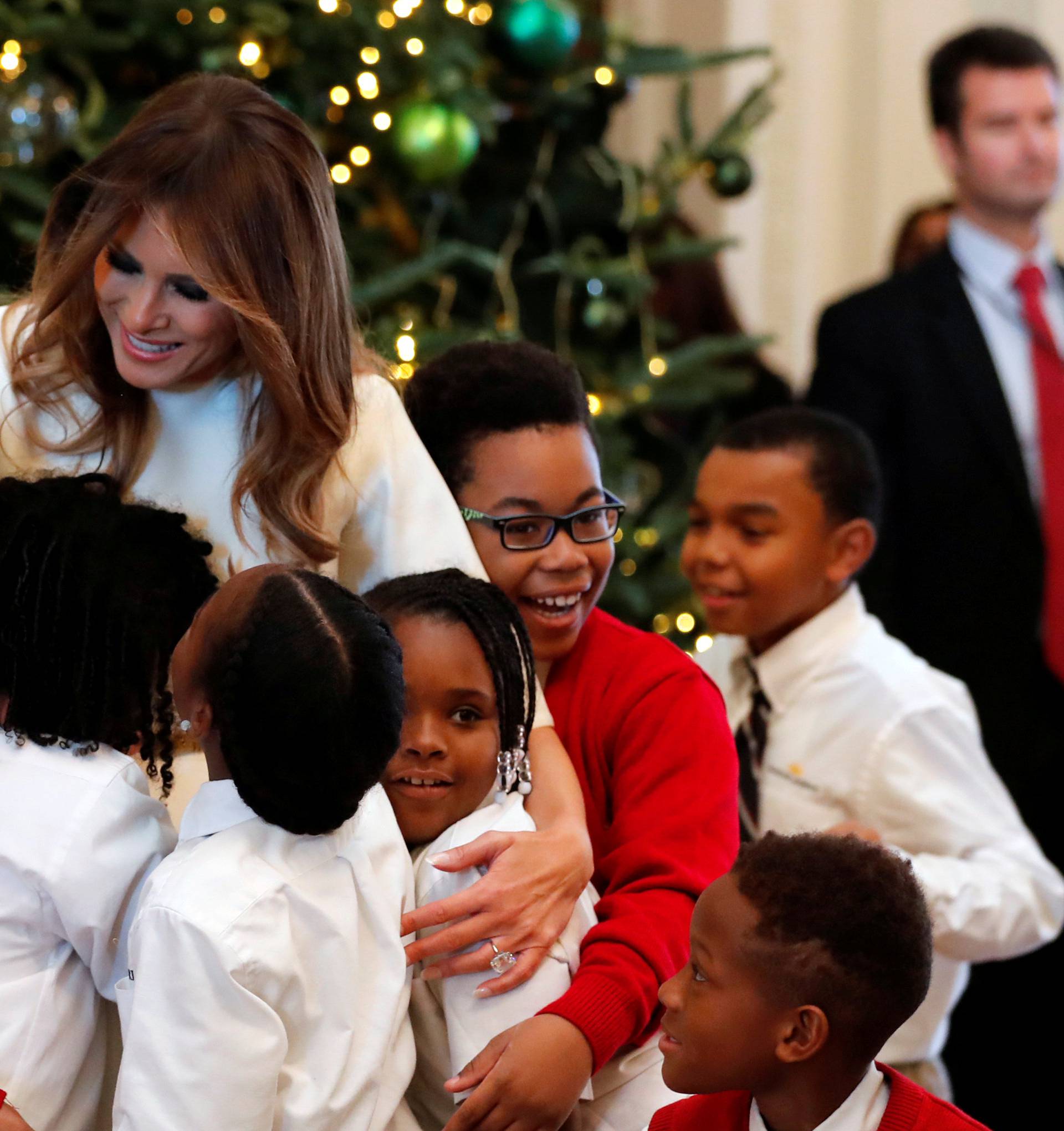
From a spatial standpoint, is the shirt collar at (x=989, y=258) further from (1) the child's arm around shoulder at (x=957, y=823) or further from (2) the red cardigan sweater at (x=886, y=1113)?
(2) the red cardigan sweater at (x=886, y=1113)

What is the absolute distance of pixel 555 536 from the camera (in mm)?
1770

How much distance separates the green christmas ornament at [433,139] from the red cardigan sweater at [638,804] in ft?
4.61

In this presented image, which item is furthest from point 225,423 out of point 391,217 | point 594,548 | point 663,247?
point 663,247

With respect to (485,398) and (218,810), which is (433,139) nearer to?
(485,398)

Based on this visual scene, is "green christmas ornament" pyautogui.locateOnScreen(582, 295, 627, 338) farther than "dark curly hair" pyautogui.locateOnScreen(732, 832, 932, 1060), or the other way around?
"green christmas ornament" pyautogui.locateOnScreen(582, 295, 627, 338)

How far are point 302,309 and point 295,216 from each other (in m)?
0.09

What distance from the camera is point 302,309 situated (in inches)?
64.9

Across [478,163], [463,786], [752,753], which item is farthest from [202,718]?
[478,163]

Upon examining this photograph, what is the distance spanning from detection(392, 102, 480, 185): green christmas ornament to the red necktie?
4.02ft

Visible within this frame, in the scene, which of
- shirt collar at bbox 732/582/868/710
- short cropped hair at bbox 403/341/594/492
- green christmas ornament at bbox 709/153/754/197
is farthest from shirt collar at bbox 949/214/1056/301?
short cropped hair at bbox 403/341/594/492

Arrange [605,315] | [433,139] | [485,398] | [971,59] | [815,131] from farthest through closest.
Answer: [815,131] < [971,59] < [605,315] < [433,139] < [485,398]

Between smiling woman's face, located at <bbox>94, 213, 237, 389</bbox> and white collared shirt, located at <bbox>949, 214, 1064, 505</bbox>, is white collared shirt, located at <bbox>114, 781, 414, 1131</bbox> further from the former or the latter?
white collared shirt, located at <bbox>949, 214, 1064, 505</bbox>

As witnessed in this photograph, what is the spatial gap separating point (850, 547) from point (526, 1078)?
110cm

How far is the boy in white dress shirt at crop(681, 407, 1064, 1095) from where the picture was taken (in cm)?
Answer: 202
